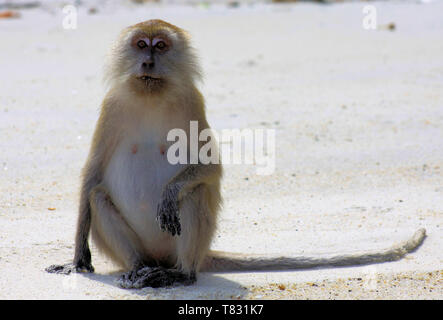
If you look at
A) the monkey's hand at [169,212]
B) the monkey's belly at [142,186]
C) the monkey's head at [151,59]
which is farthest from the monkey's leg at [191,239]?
the monkey's head at [151,59]

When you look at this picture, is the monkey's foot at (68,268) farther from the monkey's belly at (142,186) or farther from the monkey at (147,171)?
the monkey's belly at (142,186)

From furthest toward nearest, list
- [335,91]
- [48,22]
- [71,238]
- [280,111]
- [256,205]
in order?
[48,22] < [335,91] < [280,111] < [256,205] < [71,238]

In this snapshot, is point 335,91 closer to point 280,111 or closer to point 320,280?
point 280,111

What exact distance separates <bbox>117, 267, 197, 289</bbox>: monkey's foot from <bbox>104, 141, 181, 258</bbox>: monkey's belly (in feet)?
1.00

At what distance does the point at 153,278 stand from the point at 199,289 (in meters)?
0.34

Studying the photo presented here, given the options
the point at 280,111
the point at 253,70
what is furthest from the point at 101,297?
the point at 253,70

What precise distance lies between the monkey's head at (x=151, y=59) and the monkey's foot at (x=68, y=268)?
1431 mm

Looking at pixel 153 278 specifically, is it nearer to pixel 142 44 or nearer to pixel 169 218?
pixel 169 218

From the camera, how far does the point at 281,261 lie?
19.8 feet

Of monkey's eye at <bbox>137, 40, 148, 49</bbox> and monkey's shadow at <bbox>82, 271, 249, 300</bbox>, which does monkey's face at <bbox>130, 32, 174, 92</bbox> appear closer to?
monkey's eye at <bbox>137, 40, 148, 49</bbox>

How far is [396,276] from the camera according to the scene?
568 centimetres

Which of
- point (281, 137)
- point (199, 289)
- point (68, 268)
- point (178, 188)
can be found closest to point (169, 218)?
point (178, 188)

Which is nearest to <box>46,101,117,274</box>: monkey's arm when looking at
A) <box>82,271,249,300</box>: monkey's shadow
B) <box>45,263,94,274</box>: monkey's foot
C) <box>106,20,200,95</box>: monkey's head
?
<box>45,263,94,274</box>: monkey's foot

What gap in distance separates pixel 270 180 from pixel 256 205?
84cm
